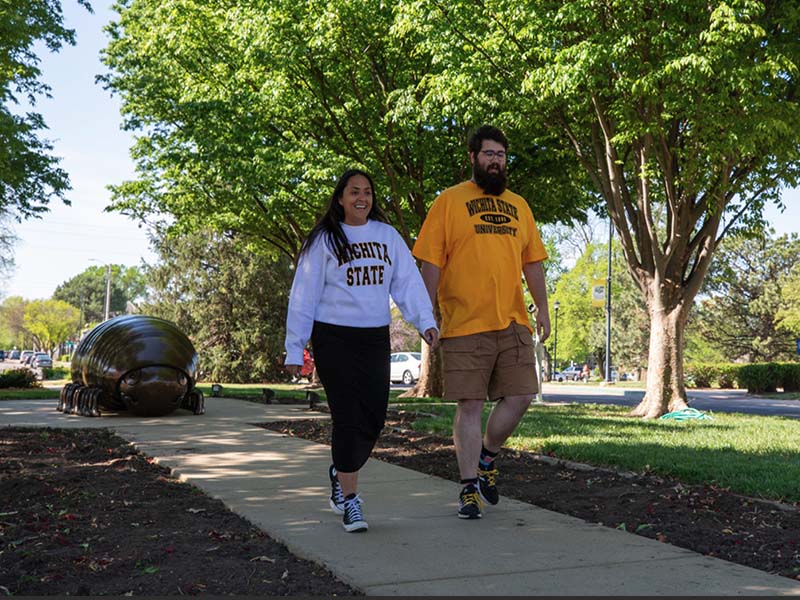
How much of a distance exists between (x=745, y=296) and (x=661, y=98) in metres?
43.9

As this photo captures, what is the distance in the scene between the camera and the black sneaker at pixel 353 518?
4473mm

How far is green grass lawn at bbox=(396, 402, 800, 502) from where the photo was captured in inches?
246

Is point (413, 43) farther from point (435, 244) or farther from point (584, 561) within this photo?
point (584, 561)

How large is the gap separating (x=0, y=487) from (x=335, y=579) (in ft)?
11.2

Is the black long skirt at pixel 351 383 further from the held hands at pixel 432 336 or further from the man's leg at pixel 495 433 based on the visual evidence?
the man's leg at pixel 495 433

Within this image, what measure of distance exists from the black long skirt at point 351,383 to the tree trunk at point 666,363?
32.4 ft

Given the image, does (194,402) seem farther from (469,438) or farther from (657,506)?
(657,506)

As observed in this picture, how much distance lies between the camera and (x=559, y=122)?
14.0 metres

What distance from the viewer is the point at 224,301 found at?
1416 inches

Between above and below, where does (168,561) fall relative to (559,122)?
below

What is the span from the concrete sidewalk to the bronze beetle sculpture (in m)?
4.98

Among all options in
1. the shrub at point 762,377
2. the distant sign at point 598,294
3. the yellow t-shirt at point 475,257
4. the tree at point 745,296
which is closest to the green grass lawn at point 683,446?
the yellow t-shirt at point 475,257

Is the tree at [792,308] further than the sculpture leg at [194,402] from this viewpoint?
Yes

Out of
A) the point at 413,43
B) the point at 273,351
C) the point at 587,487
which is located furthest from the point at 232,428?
the point at 273,351
